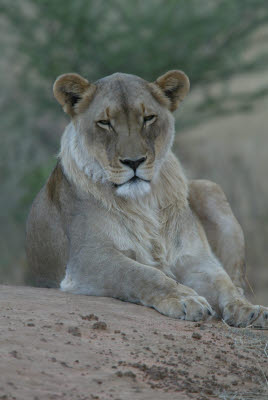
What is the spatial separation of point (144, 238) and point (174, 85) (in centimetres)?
106

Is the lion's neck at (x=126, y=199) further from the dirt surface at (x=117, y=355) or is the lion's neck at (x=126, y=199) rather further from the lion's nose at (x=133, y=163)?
the dirt surface at (x=117, y=355)

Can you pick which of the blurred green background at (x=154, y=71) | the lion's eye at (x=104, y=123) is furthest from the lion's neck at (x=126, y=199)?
the blurred green background at (x=154, y=71)

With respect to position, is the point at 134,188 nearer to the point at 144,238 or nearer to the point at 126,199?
the point at 126,199

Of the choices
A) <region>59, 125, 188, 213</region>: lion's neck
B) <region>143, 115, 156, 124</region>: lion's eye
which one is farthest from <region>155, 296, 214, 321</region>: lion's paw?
<region>143, 115, 156, 124</region>: lion's eye

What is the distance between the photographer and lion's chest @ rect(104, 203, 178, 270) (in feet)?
15.9

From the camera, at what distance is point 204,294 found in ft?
15.8

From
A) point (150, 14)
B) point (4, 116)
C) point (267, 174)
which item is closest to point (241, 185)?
point (267, 174)

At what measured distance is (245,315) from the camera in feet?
14.5

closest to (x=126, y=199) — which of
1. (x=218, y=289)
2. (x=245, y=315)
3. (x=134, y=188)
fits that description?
(x=134, y=188)

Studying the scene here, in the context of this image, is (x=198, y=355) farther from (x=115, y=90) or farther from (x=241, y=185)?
(x=241, y=185)

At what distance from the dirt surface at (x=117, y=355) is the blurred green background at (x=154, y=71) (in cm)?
727

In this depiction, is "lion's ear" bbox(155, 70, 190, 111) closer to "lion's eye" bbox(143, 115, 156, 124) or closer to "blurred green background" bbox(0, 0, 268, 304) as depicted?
"lion's eye" bbox(143, 115, 156, 124)

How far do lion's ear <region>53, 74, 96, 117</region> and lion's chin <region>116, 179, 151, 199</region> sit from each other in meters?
0.71

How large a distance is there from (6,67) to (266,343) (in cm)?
1102
